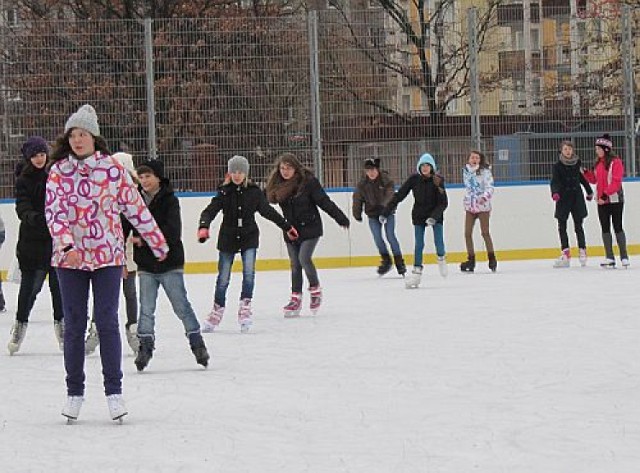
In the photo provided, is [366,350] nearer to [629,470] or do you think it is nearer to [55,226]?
[55,226]

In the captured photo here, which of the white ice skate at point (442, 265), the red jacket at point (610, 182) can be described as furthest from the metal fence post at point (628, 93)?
the white ice skate at point (442, 265)

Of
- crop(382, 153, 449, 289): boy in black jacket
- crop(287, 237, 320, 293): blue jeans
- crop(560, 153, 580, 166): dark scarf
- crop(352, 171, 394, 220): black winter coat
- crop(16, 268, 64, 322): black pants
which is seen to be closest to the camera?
crop(16, 268, 64, 322): black pants

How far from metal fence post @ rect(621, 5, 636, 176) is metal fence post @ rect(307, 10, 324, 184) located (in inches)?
172

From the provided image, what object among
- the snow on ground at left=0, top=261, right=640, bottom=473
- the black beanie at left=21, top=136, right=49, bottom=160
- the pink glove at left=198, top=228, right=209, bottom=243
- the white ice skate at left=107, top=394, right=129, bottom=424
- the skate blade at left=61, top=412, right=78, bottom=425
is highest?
the black beanie at left=21, top=136, right=49, bottom=160

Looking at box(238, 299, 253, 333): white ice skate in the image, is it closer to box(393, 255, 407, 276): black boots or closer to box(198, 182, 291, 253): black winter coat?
box(198, 182, 291, 253): black winter coat

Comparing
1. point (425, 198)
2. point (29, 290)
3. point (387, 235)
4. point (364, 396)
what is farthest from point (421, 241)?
point (364, 396)

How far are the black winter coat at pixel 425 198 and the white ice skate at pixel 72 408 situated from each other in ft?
36.3

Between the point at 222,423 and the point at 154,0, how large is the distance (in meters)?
30.7

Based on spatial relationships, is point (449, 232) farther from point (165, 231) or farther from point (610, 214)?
point (165, 231)

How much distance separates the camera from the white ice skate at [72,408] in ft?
27.2

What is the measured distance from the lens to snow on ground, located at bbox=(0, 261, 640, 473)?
7.12 m

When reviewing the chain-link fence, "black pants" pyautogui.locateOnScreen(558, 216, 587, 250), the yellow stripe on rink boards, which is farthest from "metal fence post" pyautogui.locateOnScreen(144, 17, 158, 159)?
"black pants" pyautogui.locateOnScreen(558, 216, 587, 250)

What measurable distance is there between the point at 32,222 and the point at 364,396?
11.1 feet

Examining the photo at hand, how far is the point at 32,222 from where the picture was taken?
454 inches
